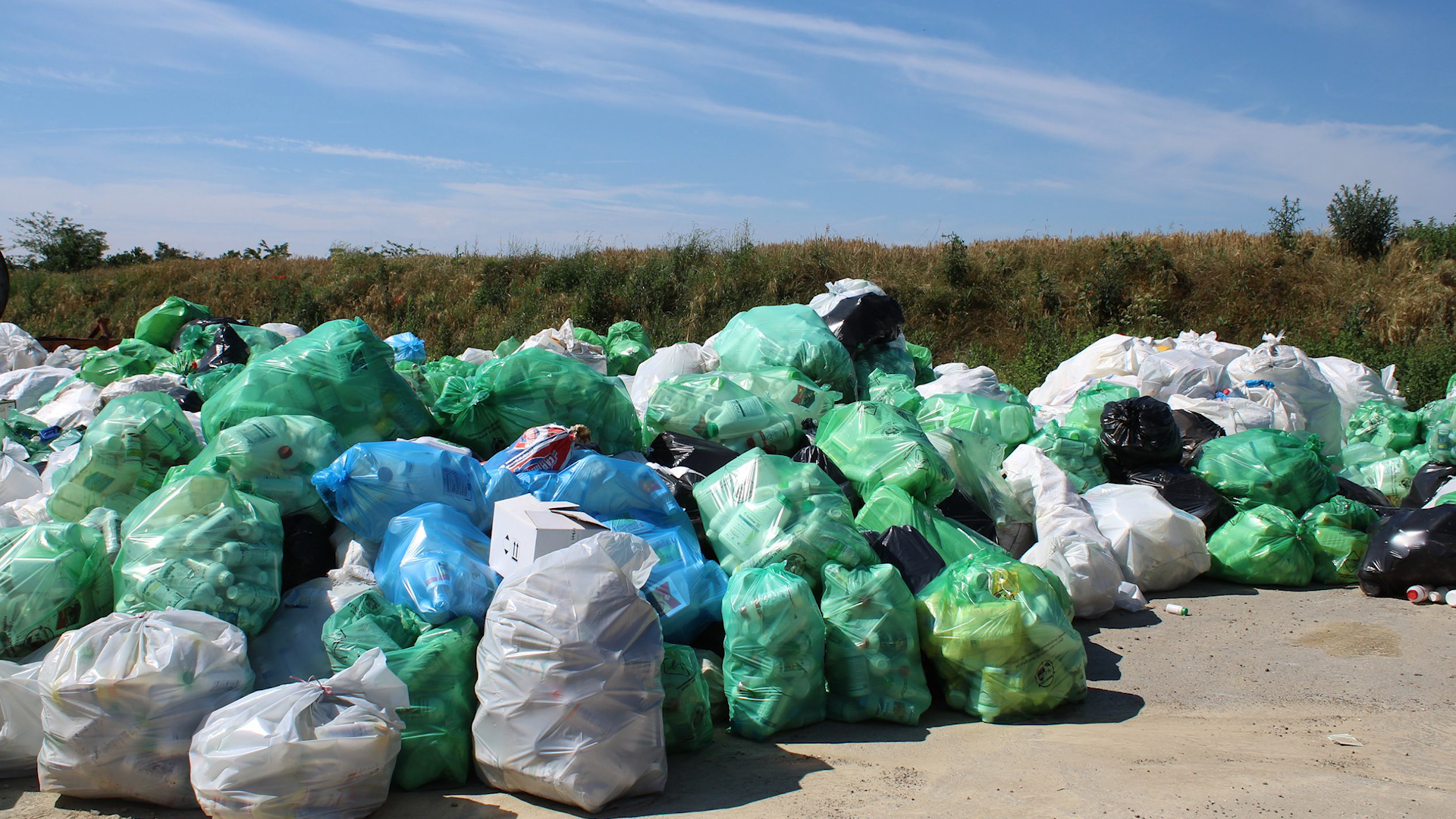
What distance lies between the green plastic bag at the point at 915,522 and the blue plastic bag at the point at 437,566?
4.75 ft

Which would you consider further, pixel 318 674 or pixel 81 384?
pixel 81 384

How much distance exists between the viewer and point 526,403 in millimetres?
4023

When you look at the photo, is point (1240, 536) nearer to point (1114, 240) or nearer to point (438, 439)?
point (438, 439)

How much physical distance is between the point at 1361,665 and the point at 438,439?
11.6 ft

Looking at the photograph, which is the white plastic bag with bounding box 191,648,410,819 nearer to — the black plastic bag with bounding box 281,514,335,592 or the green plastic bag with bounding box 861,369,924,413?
the black plastic bag with bounding box 281,514,335,592

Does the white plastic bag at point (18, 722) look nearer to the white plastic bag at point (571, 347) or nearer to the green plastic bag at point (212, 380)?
the green plastic bag at point (212, 380)

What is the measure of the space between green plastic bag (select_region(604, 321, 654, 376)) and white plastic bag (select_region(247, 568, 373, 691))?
3.37 meters

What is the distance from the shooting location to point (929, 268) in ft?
37.4

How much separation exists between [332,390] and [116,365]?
2.75 meters

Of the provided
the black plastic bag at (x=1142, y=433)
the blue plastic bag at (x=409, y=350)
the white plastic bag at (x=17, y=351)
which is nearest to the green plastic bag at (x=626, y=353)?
the blue plastic bag at (x=409, y=350)

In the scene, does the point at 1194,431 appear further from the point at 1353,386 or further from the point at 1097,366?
the point at 1353,386

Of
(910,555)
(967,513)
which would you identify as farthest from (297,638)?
(967,513)

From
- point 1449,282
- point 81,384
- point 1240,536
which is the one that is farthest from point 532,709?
point 1449,282

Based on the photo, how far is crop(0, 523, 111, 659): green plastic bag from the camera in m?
2.60
